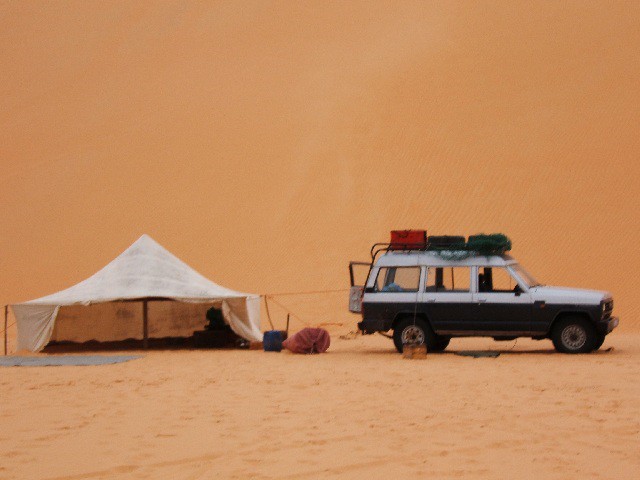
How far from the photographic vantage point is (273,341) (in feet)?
63.9

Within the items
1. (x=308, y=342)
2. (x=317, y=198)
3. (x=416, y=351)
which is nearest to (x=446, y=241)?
(x=416, y=351)

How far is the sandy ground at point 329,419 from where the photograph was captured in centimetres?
823

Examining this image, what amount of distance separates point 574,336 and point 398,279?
3.16m

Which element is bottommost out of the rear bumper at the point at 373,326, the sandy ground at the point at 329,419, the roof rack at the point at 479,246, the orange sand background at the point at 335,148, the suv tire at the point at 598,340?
the sandy ground at the point at 329,419

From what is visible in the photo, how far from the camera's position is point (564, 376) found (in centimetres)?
1380

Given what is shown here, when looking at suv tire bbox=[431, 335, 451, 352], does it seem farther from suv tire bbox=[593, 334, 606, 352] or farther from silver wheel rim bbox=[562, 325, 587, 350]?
suv tire bbox=[593, 334, 606, 352]

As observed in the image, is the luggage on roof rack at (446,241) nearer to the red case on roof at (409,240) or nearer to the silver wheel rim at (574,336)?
the red case on roof at (409,240)

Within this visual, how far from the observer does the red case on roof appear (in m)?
17.8

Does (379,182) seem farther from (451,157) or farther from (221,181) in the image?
(221,181)

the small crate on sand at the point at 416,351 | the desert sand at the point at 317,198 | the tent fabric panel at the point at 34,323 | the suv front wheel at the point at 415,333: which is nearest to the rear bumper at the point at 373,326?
the suv front wheel at the point at 415,333

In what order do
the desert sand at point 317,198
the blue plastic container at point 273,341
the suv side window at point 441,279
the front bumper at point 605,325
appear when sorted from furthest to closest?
1. the blue plastic container at point 273,341
2. the suv side window at point 441,279
3. the front bumper at point 605,325
4. the desert sand at point 317,198

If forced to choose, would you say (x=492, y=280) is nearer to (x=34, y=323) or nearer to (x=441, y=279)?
(x=441, y=279)

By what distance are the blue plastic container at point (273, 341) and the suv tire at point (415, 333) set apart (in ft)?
9.18

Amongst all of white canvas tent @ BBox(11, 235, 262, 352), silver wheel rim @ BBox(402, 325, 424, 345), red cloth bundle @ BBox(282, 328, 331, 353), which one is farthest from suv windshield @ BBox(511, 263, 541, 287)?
white canvas tent @ BBox(11, 235, 262, 352)
